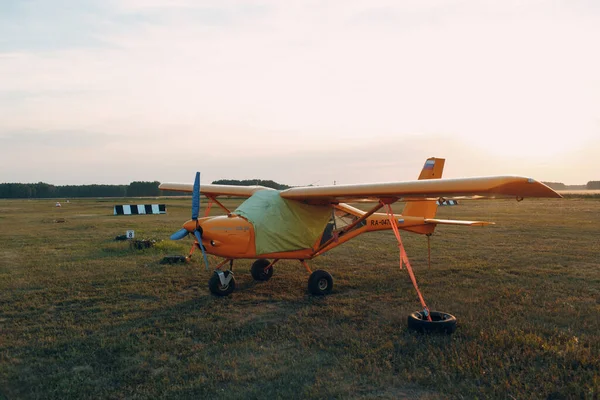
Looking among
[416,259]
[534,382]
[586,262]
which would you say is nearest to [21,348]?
[534,382]

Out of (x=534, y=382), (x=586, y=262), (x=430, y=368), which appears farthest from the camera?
(x=586, y=262)

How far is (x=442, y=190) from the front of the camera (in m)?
6.76

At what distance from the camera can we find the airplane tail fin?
36.8ft

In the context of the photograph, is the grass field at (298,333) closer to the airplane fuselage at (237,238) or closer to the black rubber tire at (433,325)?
the black rubber tire at (433,325)

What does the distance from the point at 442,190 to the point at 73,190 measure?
132m

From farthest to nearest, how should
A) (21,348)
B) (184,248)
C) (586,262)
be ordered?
(184,248) → (586,262) → (21,348)

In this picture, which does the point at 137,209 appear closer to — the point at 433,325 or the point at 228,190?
the point at 228,190

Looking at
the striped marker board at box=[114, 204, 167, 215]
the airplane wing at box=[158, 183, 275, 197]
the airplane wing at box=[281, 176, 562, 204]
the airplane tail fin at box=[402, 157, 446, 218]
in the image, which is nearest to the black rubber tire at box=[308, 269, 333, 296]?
the airplane wing at box=[281, 176, 562, 204]

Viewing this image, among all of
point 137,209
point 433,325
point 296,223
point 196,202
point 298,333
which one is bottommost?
point 298,333

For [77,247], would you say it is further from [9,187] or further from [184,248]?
[9,187]

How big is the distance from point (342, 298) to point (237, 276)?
353cm

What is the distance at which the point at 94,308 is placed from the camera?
8.12 meters

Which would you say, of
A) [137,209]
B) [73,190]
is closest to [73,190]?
[73,190]

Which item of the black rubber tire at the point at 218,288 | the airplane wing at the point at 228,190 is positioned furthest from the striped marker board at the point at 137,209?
the black rubber tire at the point at 218,288
